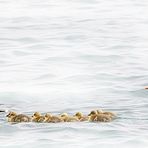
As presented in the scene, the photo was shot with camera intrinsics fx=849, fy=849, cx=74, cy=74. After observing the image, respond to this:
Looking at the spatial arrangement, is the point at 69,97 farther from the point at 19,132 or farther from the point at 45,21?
the point at 45,21

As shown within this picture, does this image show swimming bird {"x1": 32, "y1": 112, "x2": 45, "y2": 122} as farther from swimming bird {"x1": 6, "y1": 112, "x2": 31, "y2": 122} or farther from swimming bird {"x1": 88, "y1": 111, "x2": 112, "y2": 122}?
swimming bird {"x1": 88, "y1": 111, "x2": 112, "y2": 122}

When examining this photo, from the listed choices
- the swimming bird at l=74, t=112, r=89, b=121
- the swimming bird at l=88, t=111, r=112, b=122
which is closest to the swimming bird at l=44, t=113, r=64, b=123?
the swimming bird at l=74, t=112, r=89, b=121

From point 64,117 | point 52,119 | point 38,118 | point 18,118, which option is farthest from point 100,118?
point 18,118

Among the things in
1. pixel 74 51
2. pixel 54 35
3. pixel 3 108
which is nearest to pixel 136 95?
pixel 3 108

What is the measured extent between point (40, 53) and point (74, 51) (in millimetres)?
795

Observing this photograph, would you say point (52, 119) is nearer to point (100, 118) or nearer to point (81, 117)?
point (81, 117)

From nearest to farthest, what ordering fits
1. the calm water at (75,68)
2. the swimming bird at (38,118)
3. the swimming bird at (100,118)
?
the calm water at (75,68) < the swimming bird at (100,118) < the swimming bird at (38,118)

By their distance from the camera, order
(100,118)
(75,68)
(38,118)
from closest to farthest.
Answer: (100,118) → (38,118) → (75,68)

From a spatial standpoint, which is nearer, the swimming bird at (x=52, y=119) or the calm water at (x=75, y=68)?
the calm water at (x=75, y=68)

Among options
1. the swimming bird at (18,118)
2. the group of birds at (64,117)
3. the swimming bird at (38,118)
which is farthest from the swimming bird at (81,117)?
the swimming bird at (18,118)

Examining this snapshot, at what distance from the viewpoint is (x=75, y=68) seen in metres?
18.1

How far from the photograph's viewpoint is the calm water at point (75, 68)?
1287 centimetres

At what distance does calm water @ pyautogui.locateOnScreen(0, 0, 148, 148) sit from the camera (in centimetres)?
1287

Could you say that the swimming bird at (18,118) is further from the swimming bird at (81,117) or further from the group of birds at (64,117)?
the swimming bird at (81,117)
